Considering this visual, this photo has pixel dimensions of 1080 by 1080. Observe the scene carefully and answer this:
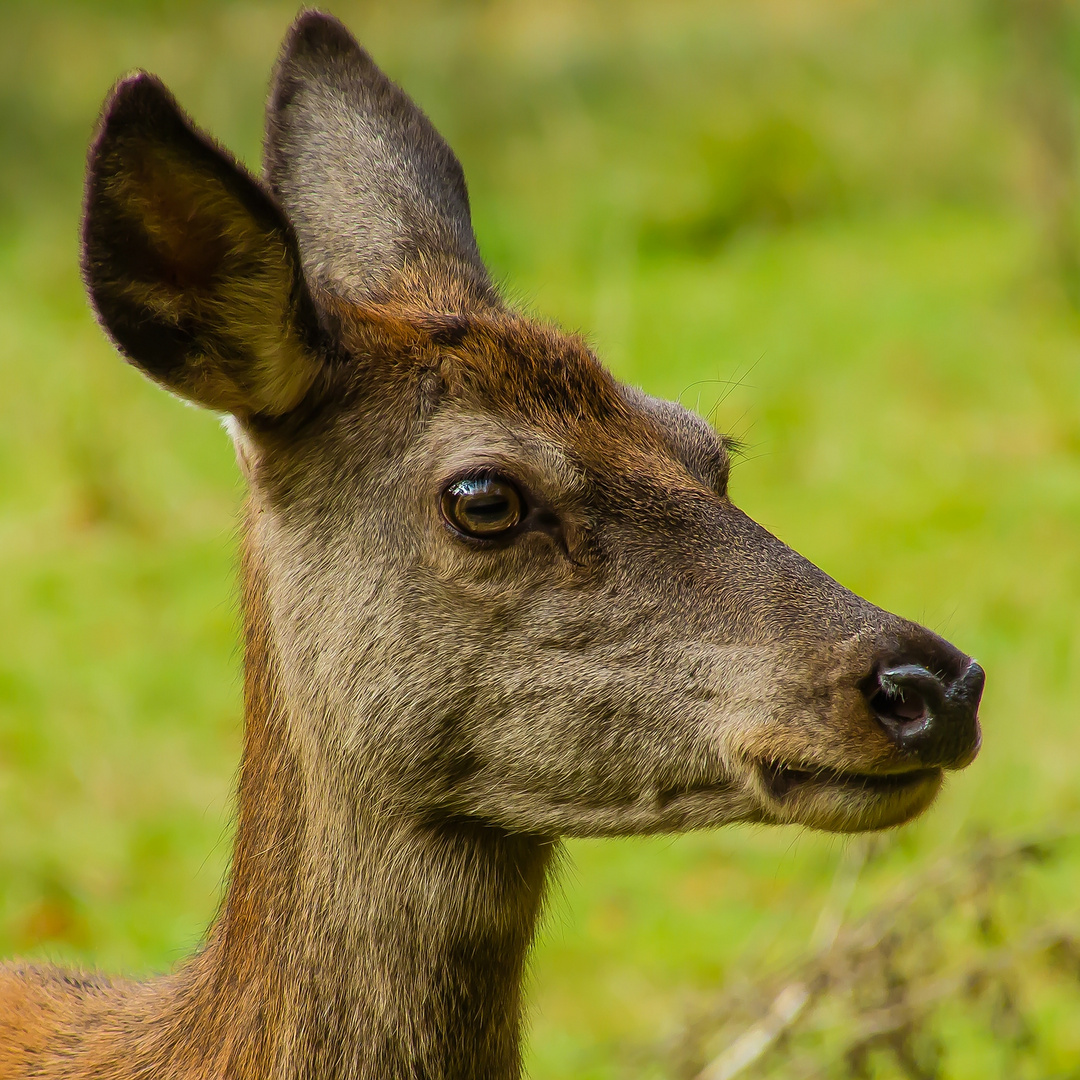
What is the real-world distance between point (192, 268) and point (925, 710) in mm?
1498

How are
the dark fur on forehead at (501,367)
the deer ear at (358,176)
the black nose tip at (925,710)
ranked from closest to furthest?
1. the black nose tip at (925,710)
2. the dark fur on forehead at (501,367)
3. the deer ear at (358,176)

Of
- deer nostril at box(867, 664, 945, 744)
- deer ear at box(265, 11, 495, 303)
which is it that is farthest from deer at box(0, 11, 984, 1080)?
deer ear at box(265, 11, 495, 303)

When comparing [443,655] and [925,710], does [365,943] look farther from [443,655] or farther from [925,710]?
[925,710]

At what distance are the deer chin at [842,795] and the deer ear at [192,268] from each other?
1130 mm

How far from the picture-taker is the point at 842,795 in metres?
2.75

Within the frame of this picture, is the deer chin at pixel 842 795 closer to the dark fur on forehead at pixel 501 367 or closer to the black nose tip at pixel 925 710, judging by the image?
the black nose tip at pixel 925 710

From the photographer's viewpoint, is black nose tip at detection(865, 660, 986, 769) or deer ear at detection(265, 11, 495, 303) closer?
black nose tip at detection(865, 660, 986, 769)

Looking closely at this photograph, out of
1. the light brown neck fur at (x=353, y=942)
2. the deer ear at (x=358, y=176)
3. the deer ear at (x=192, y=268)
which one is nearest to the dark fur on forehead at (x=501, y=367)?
the deer ear at (x=192, y=268)

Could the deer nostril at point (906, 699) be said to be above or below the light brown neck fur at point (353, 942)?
above

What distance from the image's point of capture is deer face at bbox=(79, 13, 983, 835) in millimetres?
2744

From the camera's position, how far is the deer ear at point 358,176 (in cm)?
352

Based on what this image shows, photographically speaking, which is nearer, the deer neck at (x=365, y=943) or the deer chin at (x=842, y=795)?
the deer chin at (x=842, y=795)

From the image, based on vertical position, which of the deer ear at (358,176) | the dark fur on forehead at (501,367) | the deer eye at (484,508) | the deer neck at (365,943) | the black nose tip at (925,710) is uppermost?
the deer ear at (358,176)

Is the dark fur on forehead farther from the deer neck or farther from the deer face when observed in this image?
the deer neck
